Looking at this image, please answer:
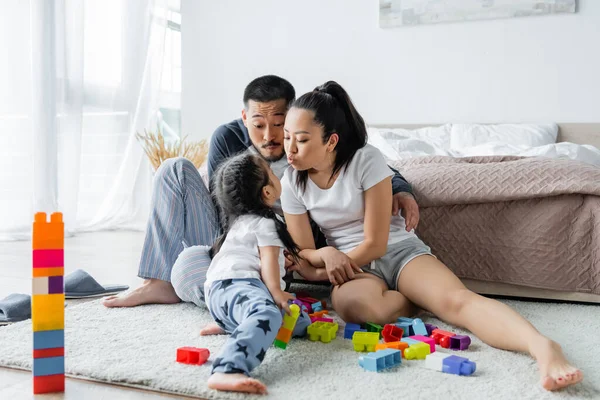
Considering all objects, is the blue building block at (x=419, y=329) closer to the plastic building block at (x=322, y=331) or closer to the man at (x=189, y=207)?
the plastic building block at (x=322, y=331)

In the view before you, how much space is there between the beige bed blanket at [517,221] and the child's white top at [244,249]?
2.24 ft

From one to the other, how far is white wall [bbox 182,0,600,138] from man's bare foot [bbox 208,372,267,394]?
10.1ft

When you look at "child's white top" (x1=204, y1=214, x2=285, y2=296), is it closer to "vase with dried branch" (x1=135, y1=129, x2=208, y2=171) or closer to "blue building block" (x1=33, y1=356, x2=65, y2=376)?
"blue building block" (x1=33, y1=356, x2=65, y2=376)

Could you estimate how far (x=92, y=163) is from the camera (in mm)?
4344

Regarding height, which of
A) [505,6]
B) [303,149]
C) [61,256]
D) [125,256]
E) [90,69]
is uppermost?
[505,6]

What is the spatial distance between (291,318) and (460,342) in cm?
40

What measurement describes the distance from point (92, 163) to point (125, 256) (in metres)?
1.32

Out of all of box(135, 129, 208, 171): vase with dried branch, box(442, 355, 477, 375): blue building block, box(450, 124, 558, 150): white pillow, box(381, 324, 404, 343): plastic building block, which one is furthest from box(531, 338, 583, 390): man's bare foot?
box(135, 129, 208, 171): vase with dried branch

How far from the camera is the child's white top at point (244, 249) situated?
167 centimetres

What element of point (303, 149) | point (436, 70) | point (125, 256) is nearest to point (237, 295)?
point (303, 149)

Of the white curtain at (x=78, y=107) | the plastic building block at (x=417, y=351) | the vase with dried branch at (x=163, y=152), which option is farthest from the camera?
the vase with dried branch at (x=163, y=152)

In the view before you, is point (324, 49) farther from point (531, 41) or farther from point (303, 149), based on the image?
point (303, 149)

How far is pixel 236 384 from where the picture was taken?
1.22 metres

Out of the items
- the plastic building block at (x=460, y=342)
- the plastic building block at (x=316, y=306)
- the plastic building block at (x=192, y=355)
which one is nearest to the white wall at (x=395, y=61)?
the plastic building block at (x=316, y=306)
